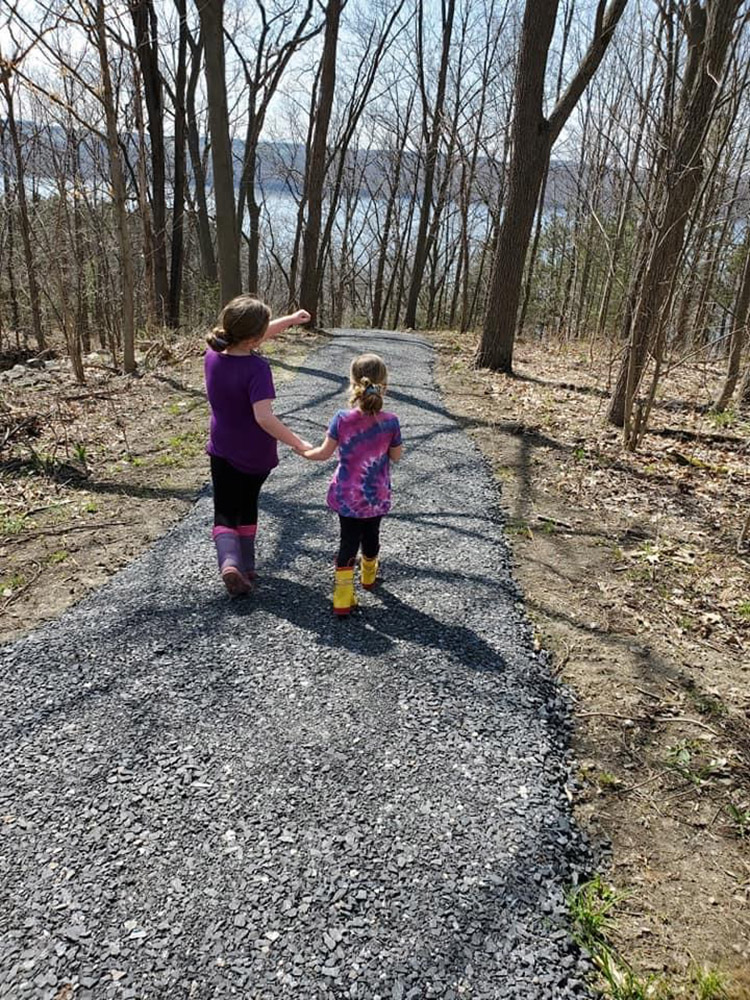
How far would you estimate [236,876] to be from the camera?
79.6 inches

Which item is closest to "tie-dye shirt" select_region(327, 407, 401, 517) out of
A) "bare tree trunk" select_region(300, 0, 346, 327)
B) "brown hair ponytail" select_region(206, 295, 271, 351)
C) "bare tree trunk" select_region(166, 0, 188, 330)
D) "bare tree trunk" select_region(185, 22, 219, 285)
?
"brown hair ponytail" select_region(206, 295, 271, 351)

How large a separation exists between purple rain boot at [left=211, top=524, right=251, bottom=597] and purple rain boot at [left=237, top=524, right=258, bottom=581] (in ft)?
0.22

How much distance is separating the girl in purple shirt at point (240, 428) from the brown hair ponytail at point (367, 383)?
1.37ft

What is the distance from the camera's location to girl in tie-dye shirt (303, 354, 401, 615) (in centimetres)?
325

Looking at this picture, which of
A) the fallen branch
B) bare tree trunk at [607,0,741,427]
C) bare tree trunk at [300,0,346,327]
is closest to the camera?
the fallen branch

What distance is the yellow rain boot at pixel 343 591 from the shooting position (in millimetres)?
3539

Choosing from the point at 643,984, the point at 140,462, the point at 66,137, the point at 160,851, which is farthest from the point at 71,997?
the point at 66,137

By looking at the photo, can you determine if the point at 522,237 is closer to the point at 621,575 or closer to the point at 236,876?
the point at 621,575

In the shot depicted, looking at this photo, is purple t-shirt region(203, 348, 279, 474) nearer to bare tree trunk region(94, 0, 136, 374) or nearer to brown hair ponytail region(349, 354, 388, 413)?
brown hair ponytail region(349, 354, 388, 413)

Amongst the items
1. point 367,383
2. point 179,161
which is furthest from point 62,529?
point 179,161

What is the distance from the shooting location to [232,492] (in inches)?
147

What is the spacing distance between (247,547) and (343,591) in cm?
75

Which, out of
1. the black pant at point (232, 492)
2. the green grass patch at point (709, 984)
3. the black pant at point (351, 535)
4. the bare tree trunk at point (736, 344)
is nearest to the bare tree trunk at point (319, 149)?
the bare tree trunk at point (736, 344)

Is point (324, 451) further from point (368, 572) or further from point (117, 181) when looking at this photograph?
point (117, 181)
